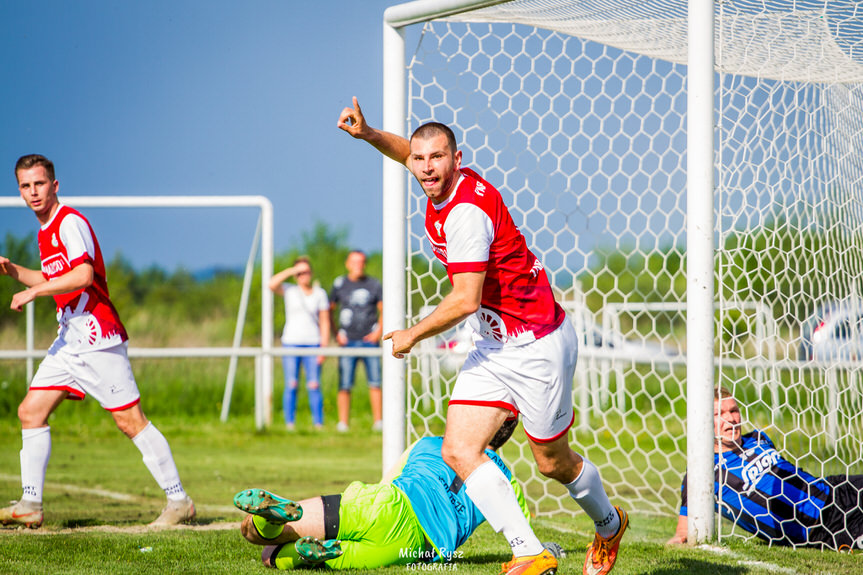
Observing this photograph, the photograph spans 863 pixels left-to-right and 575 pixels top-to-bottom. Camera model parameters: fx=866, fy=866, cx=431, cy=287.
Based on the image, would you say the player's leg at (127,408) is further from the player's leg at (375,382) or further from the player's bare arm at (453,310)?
the player's leg at (375,382)

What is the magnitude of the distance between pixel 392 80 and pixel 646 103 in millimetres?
1803

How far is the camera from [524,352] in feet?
11.2

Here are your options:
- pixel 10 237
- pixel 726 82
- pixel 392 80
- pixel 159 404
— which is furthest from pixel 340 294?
pixel 726 82

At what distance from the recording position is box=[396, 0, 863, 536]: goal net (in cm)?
513

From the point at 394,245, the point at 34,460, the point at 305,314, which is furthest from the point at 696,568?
the point at 305,314

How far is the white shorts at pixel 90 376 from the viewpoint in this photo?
501 cm

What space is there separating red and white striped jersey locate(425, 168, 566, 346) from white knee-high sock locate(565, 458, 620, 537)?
66 cm

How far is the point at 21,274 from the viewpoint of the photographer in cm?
521

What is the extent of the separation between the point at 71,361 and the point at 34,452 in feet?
1.84

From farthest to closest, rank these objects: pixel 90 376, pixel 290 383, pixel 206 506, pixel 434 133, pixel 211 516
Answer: pixel 290 383 < pixel 206 506 < pixel 211 516 < pixel 90 376 < pixel 434 133

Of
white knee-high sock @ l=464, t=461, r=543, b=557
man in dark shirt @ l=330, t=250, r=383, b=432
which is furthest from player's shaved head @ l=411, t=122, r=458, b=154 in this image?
man in dark shirt @ l=330, t=250, r=383, b=432

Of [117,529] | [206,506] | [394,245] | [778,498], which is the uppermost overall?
[394,245]

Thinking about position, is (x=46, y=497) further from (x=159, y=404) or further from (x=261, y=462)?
(x=159, y=404)

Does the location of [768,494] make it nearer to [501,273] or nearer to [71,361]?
[501,273]
